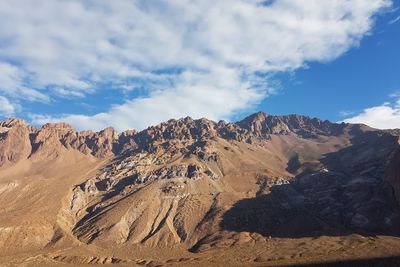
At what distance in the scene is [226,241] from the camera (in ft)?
618

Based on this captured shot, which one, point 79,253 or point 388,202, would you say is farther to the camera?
point 388,202

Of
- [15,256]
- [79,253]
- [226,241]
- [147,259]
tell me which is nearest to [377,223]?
[226,241]

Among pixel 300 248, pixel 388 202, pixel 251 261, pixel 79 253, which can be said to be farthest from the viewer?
pixel 388 202

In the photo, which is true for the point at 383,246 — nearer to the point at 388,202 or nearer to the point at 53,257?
the point at 388,202

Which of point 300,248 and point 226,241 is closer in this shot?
point 300,248

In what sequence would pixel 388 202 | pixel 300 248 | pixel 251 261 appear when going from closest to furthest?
1. pixel 251 261
2. pixel 300 248
3. pixel 388 202

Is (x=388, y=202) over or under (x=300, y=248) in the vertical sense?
over

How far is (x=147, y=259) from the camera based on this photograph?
176 m

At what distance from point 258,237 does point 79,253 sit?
74940 mm

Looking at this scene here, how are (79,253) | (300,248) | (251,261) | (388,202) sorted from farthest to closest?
(388,202) < (79,253) < (300,248) < (251,261)

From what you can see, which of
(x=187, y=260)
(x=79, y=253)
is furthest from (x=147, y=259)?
(x=79, y=253)

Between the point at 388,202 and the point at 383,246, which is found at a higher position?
the point at 388,202

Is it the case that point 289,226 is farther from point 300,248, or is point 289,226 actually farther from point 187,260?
point 187,260

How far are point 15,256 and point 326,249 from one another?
399 feet
